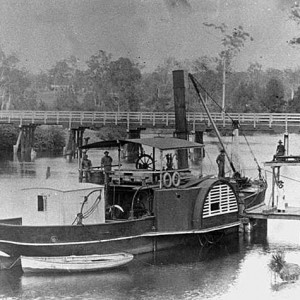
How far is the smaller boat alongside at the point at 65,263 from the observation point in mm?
22938

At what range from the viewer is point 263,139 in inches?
3177

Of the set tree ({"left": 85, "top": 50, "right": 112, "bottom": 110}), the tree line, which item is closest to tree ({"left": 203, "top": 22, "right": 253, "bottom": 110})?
the tree line

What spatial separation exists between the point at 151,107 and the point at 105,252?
69000 millimetres

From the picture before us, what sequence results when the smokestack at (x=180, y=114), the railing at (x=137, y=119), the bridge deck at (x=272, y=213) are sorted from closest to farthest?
the bridge deck at (x=272, y=213) < the smokestack at (x=180, y=114) < the railing at (x=137, y=119)

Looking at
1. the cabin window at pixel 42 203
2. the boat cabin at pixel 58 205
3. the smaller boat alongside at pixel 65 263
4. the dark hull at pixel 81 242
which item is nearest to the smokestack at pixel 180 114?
the dark hull at pixel 81 242

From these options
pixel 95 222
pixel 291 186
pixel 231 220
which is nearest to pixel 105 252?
pixel 95 222

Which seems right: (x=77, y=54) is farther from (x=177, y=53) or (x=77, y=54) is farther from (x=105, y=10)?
(x=105, y=10)

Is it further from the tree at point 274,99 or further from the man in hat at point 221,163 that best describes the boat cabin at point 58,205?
the tree at point 274,99

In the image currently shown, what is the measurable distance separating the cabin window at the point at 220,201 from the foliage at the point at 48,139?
47557mm

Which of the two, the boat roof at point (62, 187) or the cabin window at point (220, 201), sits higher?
the boat roof at point (62, 187)

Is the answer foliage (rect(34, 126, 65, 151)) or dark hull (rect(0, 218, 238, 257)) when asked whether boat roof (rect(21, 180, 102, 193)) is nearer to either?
dark hull (rect(0, 218, 238, 257))

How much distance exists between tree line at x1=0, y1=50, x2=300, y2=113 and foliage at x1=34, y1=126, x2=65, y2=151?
1359 centimetres

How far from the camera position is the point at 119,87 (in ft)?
307

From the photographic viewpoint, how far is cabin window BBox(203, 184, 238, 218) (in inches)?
1038
